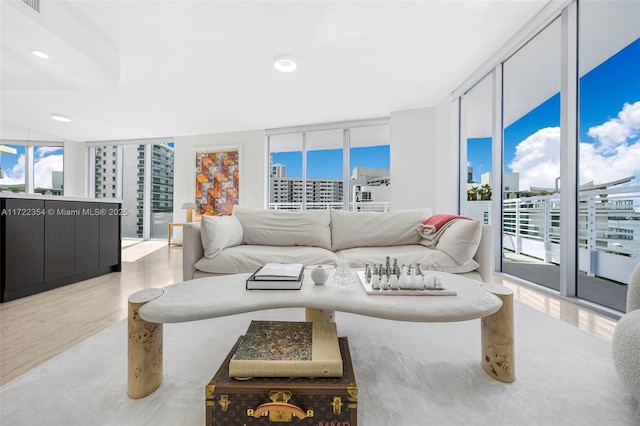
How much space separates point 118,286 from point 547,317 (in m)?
3.53

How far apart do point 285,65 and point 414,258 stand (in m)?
2.59

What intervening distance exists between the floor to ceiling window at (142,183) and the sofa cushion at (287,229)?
4736 mm

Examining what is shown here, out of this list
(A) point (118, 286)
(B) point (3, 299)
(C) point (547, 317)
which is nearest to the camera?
(C) point (547, 317)

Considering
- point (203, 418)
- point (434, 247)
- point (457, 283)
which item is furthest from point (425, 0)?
point (203, 418)

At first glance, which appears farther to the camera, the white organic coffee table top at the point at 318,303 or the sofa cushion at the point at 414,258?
the sofa cushion at the point at 414,258

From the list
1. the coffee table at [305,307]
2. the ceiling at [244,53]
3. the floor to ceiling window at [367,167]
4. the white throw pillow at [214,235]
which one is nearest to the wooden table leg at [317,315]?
the coffee table at [305,307]

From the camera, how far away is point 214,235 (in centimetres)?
219

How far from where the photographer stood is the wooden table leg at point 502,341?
1.17 meters

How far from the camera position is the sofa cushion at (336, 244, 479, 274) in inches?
83.1

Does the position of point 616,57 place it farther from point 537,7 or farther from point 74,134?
point 74,134

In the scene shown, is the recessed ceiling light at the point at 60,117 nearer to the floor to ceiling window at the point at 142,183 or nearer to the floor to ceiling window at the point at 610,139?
the floor to ceiling window at the point at 142,183

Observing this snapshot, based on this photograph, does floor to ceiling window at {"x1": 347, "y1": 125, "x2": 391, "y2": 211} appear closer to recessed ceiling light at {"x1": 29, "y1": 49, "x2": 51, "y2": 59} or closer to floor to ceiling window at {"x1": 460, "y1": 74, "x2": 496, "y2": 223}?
floor to ceiling window at {"x1": 460, "y1": 74, "x2": 496, "y2": 223}

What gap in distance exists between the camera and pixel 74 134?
6.18 m

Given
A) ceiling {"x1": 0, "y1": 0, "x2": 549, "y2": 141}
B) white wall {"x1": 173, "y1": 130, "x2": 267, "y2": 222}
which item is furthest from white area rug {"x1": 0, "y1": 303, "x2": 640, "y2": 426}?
white wall {"x1": 173, "y1": 130, "x2": 267, "y2": 222}
